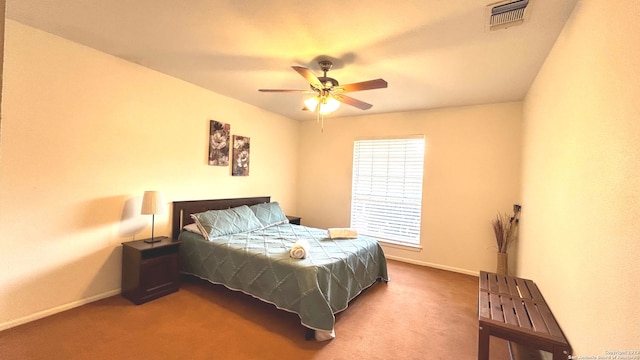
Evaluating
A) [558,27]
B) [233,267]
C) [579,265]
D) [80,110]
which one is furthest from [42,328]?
[558,27]

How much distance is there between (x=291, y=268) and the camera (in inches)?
97.8

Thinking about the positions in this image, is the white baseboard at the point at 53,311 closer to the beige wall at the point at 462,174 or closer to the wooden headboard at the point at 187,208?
the wooden headboard at the point at 187,208

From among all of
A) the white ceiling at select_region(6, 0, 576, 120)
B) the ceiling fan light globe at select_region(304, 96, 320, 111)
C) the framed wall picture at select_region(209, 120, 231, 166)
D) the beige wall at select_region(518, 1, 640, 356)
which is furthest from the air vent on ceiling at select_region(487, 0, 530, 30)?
the framed wall picture at select_region(209, 120, 231, 166)

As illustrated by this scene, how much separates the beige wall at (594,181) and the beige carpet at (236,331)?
3.20 ft

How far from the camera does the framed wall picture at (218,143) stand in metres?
3.85

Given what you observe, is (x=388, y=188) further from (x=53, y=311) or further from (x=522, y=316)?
(x=53, y=311)

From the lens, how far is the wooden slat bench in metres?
1.60

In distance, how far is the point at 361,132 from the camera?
4.82m

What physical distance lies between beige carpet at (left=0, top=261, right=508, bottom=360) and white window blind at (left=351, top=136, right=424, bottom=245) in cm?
152

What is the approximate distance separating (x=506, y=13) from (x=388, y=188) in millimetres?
3096

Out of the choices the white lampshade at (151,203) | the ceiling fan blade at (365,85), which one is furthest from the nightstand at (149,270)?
the ceiling fan blade at (365,85)

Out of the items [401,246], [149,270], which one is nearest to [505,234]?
[401,246]

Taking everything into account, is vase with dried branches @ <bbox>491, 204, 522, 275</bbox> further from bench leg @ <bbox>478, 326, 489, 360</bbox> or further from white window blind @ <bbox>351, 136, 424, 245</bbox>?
bench leg @ <bbox>478, 326, 489, 360</bbox>

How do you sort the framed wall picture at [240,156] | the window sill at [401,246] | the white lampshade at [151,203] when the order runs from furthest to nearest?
Result: the window sill at [401,246] → the framed wall picture at [240,156] → the white lampshade at [151,203]
